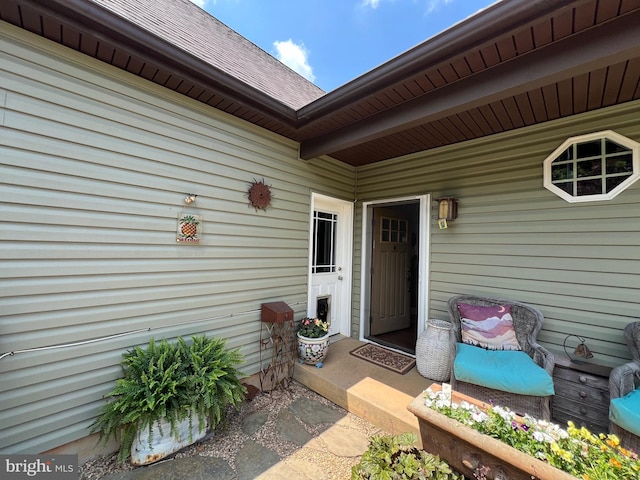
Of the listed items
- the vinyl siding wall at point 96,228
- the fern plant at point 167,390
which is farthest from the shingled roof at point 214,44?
the fern plant at point 167,390

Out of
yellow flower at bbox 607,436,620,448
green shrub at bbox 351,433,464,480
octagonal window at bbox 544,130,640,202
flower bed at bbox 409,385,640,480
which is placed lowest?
green shrub at bbox 351,433,464,480

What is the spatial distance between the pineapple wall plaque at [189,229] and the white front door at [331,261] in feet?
4.81

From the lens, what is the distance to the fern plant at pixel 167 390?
5.80 feet

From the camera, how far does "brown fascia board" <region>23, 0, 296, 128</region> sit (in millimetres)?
1553

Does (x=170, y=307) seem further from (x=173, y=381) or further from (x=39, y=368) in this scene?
(x=39, y=368)

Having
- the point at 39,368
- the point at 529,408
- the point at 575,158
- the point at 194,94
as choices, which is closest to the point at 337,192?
the point at 194,94

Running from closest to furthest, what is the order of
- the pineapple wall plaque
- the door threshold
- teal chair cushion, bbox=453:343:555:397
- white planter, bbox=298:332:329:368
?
teal chair cushion, bbox=453:343:555:397 < the pineapple wall plaque < white planter, bbox=298:332:329:368 < the door threshold

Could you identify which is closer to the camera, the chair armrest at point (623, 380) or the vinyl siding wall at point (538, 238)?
the chair armrest at point (623, 380)

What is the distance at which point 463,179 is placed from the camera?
121 inches

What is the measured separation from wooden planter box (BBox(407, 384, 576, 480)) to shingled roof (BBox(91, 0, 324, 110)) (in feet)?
9.70

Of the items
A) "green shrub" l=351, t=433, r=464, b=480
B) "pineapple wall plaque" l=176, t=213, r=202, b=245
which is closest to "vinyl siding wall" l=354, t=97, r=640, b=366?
"green shrub" l=351, t=433, r=464, b=480

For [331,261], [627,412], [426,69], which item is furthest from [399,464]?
[331,261]

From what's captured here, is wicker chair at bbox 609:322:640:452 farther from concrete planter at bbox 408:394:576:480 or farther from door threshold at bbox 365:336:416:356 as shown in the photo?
door threshold at bbox 365:336:416:356

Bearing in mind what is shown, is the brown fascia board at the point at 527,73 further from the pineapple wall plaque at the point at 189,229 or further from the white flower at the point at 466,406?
the white flower at the point at 466,406
